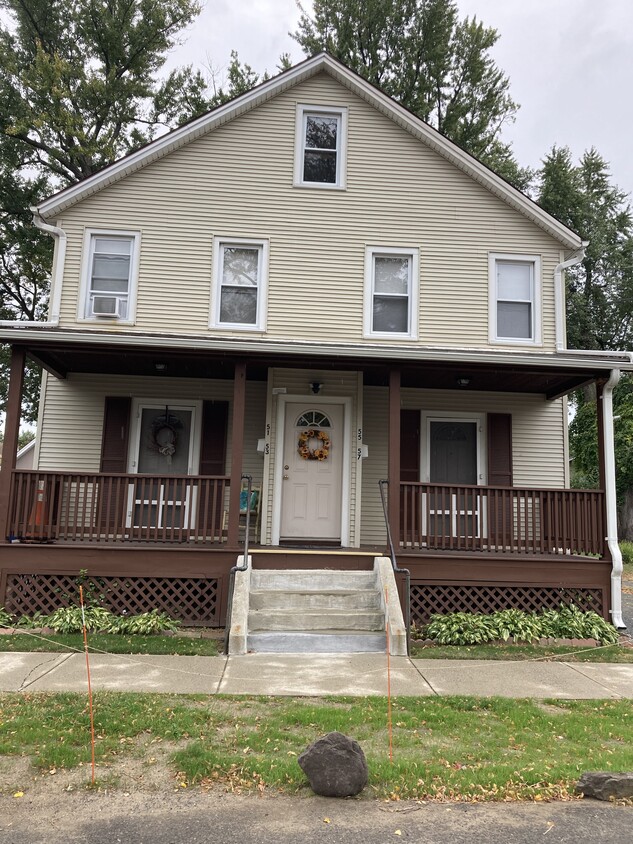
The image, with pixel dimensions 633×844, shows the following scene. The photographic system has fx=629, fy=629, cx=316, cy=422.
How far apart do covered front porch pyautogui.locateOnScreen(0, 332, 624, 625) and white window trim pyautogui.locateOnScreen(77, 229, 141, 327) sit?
868mm

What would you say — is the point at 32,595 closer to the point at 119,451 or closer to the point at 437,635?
the point at 119,451

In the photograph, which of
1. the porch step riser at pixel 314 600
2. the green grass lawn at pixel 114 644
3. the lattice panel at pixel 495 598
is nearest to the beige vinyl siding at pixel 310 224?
the lattice panel at pixel 495 598

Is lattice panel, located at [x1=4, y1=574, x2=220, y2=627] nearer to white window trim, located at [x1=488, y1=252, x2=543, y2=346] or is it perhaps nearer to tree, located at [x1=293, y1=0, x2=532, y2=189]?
white window trim, located at [x1=488, y1=252, x2=543, y2=346]

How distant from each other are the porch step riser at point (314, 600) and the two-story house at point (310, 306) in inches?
58.1

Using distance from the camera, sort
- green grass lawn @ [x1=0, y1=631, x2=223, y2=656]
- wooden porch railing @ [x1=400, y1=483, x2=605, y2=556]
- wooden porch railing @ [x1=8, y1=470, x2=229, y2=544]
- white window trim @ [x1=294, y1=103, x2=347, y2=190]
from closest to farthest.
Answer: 1. green grass lawn @ [x1=0, y1=631, x2=223, y2=656]
2. wooden porch railing @ [x1=8, y1=470, x2=229, y2=544]
3. wooden porch railing @ [x1=400, y1=483, x2=605, y2=556]
4. white window trim @ [x1=294, y1=103, x2=347, y2=190]

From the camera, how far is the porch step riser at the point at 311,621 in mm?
7438

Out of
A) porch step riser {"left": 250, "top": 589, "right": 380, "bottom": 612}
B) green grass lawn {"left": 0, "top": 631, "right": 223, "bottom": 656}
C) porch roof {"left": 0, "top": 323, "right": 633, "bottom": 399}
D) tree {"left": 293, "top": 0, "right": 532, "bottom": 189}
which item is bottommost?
green grass lawn {"left": 0, "top": 631, "right": 223, "bottom": 656}

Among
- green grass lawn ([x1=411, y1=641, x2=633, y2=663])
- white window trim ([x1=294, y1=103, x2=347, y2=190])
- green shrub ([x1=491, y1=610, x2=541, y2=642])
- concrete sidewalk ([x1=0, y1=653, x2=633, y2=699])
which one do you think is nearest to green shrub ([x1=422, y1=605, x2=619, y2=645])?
green shrub ([x1=491, y1=610, x2=541, y2=642])

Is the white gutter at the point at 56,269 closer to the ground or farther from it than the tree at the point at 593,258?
closer to the ground

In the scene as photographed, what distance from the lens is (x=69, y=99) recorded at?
18.6 m

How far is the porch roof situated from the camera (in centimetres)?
840

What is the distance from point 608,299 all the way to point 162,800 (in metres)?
26.1

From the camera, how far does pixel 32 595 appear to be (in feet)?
27.0

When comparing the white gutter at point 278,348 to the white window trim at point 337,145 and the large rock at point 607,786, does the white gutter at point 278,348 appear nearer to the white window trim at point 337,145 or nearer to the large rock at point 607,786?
the white window trim at point 337,145
